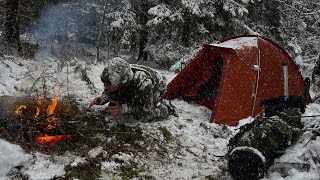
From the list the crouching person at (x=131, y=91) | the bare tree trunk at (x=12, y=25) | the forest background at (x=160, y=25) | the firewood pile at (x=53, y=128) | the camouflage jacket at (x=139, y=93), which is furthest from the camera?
the forest background at (x=160, y=25)

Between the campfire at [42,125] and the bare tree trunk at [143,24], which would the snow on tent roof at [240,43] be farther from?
the bare tree trunk at [143,24]

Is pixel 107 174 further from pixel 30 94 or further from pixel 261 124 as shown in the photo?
pixel 30 94

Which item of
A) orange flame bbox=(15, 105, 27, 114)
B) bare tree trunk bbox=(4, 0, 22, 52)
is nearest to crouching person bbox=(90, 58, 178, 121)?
orange flame bbox=(15, 105, 27, 114)

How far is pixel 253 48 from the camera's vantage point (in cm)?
728

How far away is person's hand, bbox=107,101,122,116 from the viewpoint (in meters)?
5.75

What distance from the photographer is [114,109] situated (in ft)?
18.9

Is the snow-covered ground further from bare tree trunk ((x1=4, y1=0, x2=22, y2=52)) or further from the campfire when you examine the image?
bare tree trunk ((x1=4, y1=0, x2=22, y2=52))

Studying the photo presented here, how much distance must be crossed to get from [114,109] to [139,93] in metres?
0.51

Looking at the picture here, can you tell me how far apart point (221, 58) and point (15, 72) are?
17.0 ft

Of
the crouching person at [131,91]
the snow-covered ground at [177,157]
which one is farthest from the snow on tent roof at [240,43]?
the crouching person at [131,91]

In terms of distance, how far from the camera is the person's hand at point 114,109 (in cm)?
575

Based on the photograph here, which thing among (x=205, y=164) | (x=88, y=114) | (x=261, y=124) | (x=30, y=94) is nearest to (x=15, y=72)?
(x=30, y=94)

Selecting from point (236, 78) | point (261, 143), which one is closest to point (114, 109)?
point (261, 143)

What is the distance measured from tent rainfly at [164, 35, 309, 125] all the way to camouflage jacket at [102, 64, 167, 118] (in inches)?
55.0
